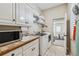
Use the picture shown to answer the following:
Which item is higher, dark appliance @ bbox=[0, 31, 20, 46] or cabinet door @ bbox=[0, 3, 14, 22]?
cabinet door @ bbox=[0, 3, 14, 22]

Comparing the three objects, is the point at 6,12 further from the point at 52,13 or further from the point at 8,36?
the point at 52,13

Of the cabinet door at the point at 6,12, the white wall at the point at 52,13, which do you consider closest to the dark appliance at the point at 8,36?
the cabinet door at the point at 6,12

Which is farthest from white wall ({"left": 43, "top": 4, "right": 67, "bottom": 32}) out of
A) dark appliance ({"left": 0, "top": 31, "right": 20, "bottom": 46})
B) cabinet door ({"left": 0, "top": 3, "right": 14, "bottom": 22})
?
cabinet door ({"left": 0, "top": 3, "right": 14, "bottom": 22})

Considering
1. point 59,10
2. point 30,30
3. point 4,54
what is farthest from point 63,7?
point 4,54

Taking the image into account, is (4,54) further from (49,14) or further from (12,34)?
Answer: (49,14)

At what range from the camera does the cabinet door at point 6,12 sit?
131 centimetres

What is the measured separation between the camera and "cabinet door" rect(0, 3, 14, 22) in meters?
1.31

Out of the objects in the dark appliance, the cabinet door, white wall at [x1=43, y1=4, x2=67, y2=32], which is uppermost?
white wall at [x1=43, y1=4, x2=67, y2=32]

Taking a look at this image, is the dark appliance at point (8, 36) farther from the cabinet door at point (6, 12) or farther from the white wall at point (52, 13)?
the white wall at point (52, 13)

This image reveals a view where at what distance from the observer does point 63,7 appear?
16.0 feet

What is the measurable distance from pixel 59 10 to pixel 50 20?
2.47 ft

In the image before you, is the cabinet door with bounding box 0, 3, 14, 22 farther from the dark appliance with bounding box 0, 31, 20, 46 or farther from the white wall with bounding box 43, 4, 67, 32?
the white wall with bounding box 43, 4, 67, 32

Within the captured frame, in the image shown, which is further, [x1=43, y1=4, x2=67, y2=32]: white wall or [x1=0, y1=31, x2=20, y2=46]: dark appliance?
[x1=43, y1=4, x2=67, y2=32]: white wall

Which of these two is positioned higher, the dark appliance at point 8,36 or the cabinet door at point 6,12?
the cabinet door at point 6,12
